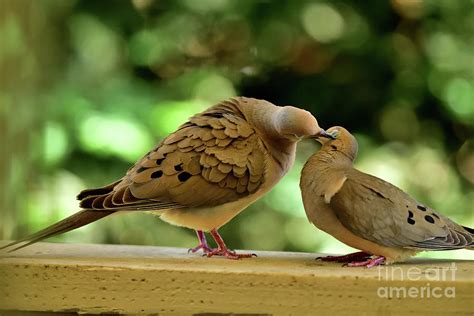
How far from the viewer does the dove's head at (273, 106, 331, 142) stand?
1062mm

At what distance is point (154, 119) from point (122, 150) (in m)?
0.09

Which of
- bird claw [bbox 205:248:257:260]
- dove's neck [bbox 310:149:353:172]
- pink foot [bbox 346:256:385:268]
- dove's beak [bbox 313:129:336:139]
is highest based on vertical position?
dove's beak [bbox 313:129:336:139]

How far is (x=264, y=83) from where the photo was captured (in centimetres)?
169

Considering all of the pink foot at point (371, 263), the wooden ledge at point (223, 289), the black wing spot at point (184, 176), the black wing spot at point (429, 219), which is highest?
the black wing spot at point (184, 176)

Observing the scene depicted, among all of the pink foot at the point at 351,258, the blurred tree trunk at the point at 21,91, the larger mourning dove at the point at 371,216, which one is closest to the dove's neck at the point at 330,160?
the larger mourning dove at the point at 371,216

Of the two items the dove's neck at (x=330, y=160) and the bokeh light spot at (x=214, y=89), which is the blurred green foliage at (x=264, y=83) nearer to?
the bokeh light spot at (x=214, y=89)

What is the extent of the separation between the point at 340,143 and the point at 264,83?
60cm

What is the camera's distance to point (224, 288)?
0.99m

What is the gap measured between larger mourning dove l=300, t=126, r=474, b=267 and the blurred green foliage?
57 cm

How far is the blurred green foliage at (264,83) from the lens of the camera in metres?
1.66

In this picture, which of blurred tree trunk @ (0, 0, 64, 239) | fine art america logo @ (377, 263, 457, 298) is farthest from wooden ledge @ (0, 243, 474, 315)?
blurred tree trunk @ (0, 0, 64, 239)

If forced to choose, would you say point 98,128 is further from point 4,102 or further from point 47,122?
point 4,102

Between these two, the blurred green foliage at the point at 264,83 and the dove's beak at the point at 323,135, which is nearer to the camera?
the dove's beak at the point at 323,135

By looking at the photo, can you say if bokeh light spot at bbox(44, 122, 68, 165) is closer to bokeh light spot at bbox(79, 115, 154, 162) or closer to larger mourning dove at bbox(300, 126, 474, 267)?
bokeh light spot at bbox(79, 115, 154, 162)
